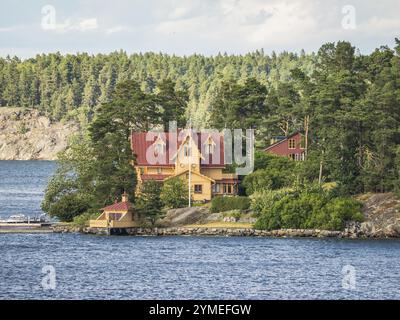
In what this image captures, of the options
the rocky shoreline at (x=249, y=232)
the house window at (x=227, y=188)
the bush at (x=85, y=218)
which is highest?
the house window at (x=227, y=188)

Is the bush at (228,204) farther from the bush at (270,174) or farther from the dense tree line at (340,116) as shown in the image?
the dense tree line at (340,116)

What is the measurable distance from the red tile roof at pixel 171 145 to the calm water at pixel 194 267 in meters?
14.3

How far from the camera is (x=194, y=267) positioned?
7369 cm

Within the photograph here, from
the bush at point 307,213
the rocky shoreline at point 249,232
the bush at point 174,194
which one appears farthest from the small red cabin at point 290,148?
the rocky shoreline at point 249,232

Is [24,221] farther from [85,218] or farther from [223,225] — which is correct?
[223,225]

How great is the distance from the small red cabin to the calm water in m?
25.2

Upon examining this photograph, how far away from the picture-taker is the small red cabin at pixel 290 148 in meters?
111

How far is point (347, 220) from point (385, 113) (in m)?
11.2

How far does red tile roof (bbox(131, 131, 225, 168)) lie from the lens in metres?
101

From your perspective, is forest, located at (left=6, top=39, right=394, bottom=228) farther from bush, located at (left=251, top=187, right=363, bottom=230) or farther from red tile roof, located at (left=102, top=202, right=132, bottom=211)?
red tile roof, located at (left=102, top=202, right=132, bottom=211)

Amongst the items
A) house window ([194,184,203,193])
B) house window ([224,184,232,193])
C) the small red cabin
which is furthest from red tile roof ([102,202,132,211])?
the small red cabin
